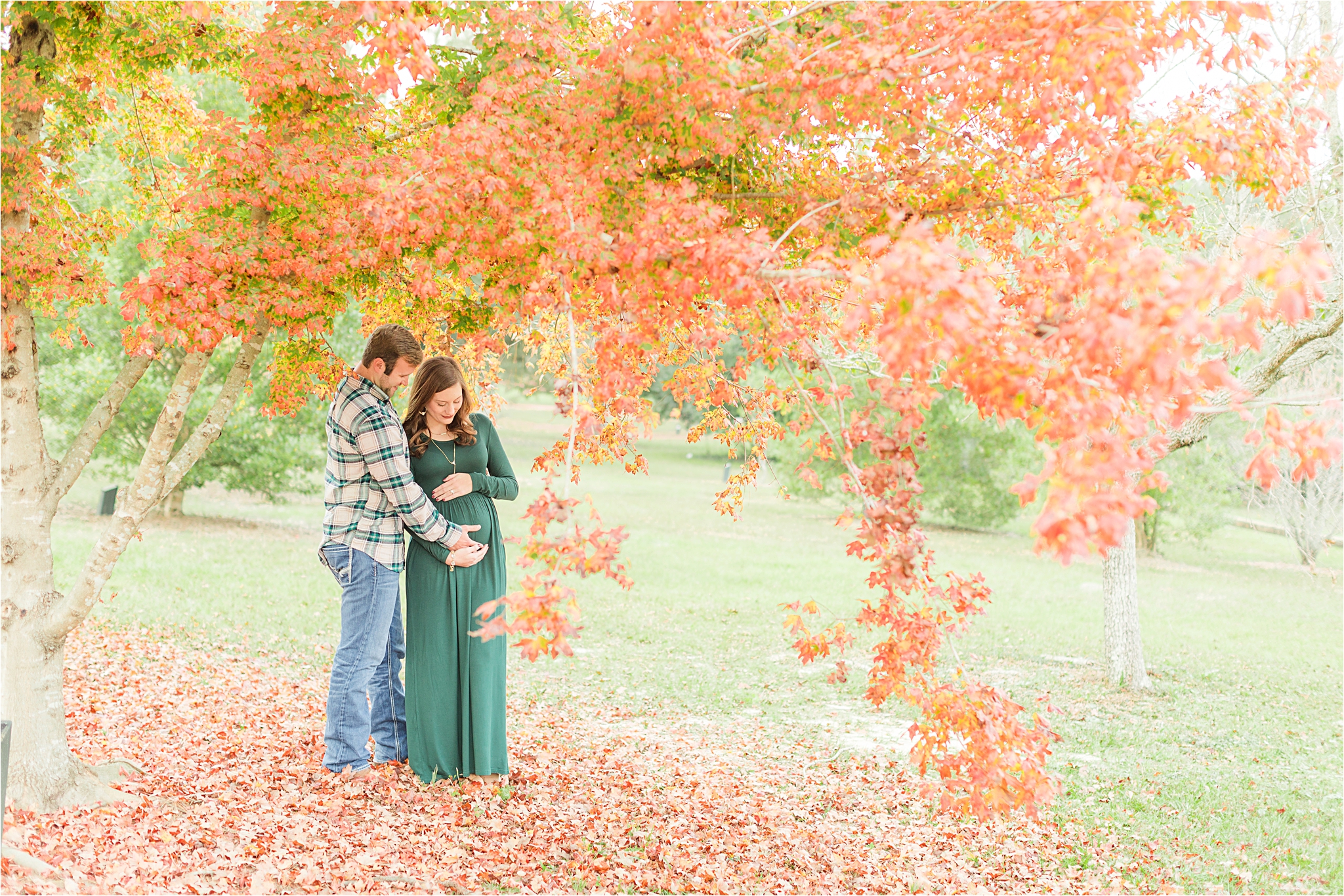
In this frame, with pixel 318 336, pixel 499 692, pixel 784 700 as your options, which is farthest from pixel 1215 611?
pixel 318 336

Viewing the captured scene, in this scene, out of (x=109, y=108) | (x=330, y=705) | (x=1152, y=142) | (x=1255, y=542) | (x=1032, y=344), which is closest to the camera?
(x=1032, y=344)

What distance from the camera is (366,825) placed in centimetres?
372

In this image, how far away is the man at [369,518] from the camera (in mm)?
3855

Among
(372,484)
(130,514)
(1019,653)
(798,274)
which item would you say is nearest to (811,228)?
(798,274)

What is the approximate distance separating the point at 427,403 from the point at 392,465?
1.19 ft

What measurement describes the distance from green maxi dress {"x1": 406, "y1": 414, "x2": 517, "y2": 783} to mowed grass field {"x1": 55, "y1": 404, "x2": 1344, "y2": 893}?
2987mm

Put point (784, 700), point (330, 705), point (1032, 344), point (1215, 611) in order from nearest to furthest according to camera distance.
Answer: point (1032, 344) < point (330, 705) < point (784, 700) < point (1215, 611)

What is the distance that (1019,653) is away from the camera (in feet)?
33.6

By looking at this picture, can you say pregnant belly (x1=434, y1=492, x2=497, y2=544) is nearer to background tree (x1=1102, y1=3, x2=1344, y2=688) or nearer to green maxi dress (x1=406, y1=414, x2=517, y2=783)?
green maxi dress (x1=406, y1=414, x2=517, y2=783)

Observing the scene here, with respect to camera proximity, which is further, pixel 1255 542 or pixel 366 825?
pixel 1255 542

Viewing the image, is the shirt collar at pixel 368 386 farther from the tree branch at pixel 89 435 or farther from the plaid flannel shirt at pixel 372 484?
the tree branch at pixel 89 435

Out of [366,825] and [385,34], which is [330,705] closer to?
[366,825]

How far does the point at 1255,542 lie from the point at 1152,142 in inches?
1055

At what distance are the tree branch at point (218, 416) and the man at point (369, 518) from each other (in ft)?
1.28
